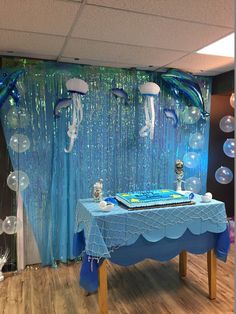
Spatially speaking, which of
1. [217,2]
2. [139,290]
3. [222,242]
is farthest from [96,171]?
[217,2]

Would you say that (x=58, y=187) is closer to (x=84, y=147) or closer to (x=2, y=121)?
(x=84, y=147)

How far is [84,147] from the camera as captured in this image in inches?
122

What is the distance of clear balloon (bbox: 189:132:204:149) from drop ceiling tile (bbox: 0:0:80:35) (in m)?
2.10

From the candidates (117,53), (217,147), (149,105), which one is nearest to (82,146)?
(149,105)

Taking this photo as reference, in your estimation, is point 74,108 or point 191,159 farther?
point 191,159

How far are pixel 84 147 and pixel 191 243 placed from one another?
1.52 metres

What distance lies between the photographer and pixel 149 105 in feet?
10.3

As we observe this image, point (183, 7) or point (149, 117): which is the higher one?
point (183, 7)

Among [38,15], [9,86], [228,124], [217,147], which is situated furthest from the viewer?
[217,147]

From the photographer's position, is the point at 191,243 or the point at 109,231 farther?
the point at 191,243

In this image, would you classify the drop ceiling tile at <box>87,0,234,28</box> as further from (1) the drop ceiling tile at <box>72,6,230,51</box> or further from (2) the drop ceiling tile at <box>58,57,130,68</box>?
(2) the drop ceiling tile at <box>58,57,130,68</box>

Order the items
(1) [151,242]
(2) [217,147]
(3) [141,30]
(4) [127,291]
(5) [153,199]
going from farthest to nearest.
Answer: (2) [217,147]
(4) [127,291]
(5) [153,199]
(1) [151,242]
(3) [141,30]

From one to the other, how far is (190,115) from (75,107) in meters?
1.47

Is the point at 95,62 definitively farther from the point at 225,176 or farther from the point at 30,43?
the point at 225,176
